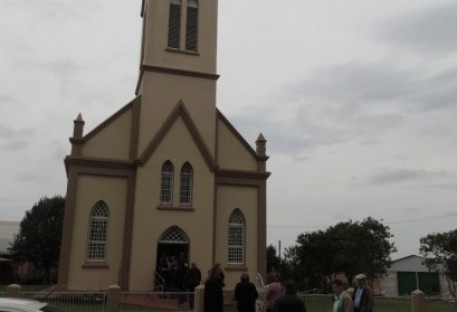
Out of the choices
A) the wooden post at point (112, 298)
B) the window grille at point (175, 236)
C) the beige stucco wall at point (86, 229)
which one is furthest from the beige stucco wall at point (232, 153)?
the wooden post at point (112, 298)

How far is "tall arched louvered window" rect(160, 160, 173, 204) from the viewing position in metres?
23.6

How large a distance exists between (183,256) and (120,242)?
2993 millimetres

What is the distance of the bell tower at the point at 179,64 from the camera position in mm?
24672

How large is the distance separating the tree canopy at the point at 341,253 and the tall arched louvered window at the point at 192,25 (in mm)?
17503

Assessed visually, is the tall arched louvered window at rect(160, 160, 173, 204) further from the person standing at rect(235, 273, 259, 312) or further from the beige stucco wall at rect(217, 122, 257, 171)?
the person standing at rect(235, 273, 259, 312)

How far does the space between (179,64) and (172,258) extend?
9.60 m

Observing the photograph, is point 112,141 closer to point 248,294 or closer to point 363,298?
point 248,294

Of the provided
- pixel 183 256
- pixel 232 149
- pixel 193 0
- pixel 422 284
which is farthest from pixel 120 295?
pixel 422 284

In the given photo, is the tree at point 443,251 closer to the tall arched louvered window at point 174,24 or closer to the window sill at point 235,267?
the window sill at point 235,267

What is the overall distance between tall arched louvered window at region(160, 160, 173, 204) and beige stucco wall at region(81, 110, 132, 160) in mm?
1909

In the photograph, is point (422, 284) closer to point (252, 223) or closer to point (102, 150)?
point (252, 223)

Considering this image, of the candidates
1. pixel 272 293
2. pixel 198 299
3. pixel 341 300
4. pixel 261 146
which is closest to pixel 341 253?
pixel 261 146

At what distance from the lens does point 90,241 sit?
74.0 ft

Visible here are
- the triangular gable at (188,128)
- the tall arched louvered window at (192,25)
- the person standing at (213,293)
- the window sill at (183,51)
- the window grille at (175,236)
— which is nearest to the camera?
the person standing at (213,293)
